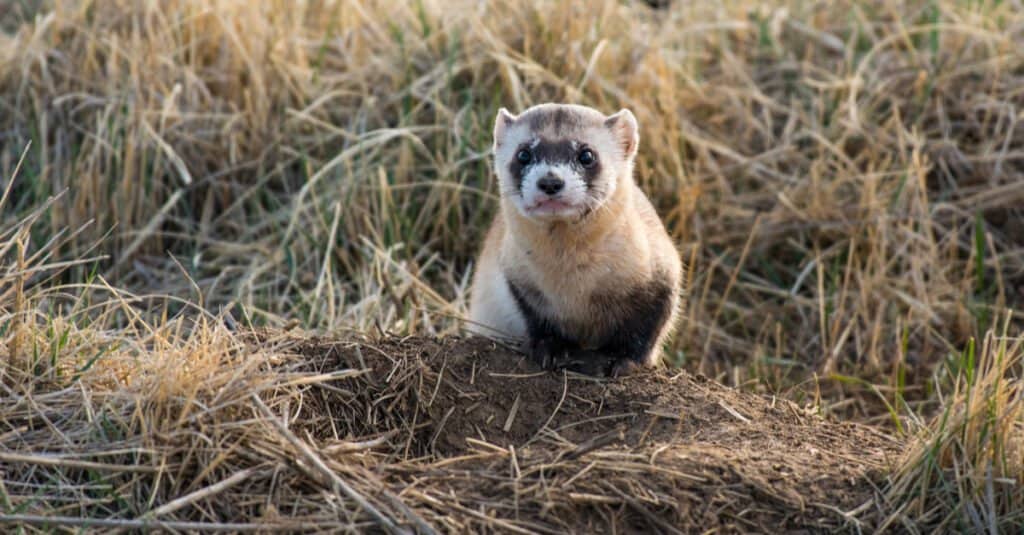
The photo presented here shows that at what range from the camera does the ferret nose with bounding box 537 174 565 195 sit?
438cm

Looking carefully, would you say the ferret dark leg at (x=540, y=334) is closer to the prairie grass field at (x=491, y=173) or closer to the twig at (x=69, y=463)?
the prairie grass field at (x=491, y=173)

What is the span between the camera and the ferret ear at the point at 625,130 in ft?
15.9

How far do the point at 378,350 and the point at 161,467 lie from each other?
43.9 inches

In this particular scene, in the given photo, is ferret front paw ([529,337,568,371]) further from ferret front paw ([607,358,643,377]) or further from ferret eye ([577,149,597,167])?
ferret eye ([577,149,597,167])

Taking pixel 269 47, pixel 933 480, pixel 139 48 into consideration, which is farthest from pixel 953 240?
pixel 139 48

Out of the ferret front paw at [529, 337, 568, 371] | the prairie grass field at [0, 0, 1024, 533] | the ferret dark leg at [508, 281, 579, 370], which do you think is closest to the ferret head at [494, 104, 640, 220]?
the ferret dark leg at [508, 281, 579, 370]

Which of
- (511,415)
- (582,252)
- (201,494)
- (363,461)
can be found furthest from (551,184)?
(201,494)

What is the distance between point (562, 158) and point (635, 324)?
0.67m

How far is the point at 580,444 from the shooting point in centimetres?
396

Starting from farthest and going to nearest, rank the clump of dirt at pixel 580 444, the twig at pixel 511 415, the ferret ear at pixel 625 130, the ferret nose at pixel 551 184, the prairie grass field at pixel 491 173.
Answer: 1. the prairie grass field at pixel 491 173
2. the ferret ear at pixel 625 130
3. the ferret nose at pixel 551 184
4. the twig at pixel 511 415
5. the clump of dirt at pixel 580 444

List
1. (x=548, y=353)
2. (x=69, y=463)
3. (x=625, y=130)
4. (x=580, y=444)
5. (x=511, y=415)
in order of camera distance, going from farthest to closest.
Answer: (x=625, y=130)
(x=548, y=353)
(x=511, y=415)
(x=580, y=444)
(x=69, y=463)

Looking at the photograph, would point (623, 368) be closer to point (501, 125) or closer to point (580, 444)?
point (580, 444)

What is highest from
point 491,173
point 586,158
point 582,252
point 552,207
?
point 586,158

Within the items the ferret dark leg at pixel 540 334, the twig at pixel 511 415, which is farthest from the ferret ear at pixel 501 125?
the twig at pixel 511 415
